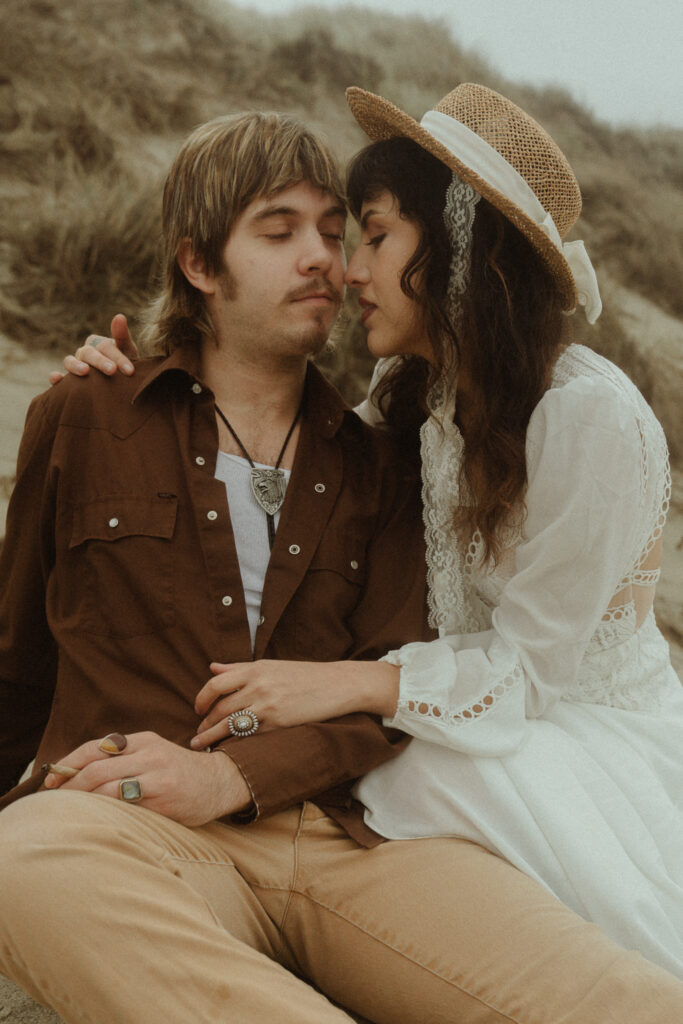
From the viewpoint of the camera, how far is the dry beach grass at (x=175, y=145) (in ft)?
20.3

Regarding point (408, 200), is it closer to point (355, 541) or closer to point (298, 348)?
point (298, 348)

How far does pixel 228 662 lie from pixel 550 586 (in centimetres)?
73

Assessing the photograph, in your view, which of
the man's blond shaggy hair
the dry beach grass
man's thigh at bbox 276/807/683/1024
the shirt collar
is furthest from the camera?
the dry beach grass

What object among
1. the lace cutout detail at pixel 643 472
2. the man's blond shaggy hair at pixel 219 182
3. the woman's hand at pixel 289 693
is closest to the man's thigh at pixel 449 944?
the woman's hand at pixel 289 693

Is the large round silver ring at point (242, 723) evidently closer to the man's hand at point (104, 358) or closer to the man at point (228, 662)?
the man at point (228, 662)

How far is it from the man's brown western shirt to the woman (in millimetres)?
95

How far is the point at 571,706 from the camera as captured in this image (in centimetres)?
236

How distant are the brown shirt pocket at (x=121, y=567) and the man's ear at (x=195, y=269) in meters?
0.68

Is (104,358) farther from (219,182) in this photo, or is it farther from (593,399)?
(593,399)

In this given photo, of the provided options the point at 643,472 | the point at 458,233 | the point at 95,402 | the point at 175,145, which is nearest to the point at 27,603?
the point at 95,402

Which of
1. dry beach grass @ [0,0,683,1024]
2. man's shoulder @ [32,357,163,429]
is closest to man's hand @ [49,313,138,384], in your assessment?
man's shoulder @ [32,357,163,429]

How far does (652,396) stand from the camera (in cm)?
780

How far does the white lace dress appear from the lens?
6.73 feet

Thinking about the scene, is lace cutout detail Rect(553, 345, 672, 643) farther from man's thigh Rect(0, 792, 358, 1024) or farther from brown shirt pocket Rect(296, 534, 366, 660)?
man's thigh Rect(0, 792, 358, 1024)
